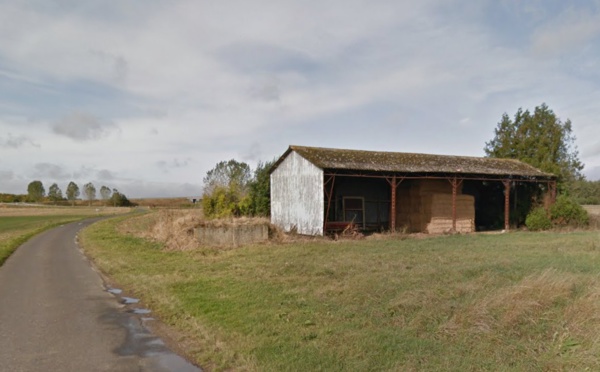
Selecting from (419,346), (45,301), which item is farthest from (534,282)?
(45,301)

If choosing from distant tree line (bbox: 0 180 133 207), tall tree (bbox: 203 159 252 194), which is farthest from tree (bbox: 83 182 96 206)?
tall tree (bbox: 203 159 252 194)

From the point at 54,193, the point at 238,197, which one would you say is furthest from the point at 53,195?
the point at 238,197

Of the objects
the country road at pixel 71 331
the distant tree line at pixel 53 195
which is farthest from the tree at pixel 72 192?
the country road at pixel 71 331

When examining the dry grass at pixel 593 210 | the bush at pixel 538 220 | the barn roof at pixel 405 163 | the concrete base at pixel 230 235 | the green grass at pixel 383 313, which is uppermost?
the barn roof at pixel 405 163

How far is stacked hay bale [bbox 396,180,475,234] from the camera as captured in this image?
26.0 metres

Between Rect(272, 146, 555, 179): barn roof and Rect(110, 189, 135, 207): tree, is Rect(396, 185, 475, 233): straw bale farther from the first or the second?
Rect(110, 189, 135, 207): tree

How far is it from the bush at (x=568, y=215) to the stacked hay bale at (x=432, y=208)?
5367 mm

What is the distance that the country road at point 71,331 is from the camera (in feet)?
19.0

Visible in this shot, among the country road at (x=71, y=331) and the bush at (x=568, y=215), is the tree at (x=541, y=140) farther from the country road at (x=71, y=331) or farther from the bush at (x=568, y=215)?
the country road at (x=71, y=331)

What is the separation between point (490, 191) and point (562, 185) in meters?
5.20

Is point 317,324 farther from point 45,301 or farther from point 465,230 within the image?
point 465,230

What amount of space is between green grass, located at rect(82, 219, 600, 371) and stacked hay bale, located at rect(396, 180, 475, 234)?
12.5m

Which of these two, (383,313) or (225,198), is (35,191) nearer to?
(225,198)

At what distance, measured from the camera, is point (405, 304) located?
7.43 metres
